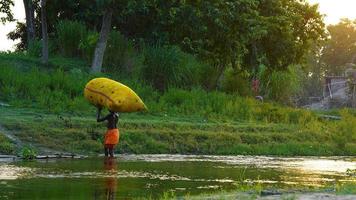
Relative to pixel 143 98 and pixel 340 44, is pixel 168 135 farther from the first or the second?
pixel 340 44

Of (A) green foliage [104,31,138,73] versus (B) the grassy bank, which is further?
(A) green foliage [104,31,138,73]

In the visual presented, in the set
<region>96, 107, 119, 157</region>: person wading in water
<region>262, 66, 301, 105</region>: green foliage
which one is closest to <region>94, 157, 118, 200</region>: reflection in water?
<region>96, 107, 119, 157</region>: person wading in water

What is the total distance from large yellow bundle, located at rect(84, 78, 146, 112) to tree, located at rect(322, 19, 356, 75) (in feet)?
241

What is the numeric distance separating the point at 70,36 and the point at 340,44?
6410 cm

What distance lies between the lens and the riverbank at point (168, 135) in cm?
1844

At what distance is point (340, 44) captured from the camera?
88312 millimetres

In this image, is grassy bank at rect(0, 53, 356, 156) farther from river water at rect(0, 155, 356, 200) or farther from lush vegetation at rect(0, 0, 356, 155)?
river water at rect(0, 155, 356, 200)

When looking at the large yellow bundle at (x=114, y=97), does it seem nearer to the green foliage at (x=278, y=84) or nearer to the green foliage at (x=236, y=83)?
the green foliage at (x=236, y=83)

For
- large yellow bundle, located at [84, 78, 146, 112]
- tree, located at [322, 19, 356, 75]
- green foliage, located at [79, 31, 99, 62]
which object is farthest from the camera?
tree, located at [322, 19, 356, 75]

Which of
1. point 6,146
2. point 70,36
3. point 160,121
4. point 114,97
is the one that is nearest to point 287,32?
point 70,36

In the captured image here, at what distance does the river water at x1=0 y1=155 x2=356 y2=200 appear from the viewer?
11.5 m

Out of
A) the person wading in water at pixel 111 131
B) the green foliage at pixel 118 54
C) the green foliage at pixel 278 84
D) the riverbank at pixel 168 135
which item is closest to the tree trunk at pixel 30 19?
the green foliage at pixel 118 54

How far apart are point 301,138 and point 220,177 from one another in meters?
10.2

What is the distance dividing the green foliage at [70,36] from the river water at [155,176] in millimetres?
11965
